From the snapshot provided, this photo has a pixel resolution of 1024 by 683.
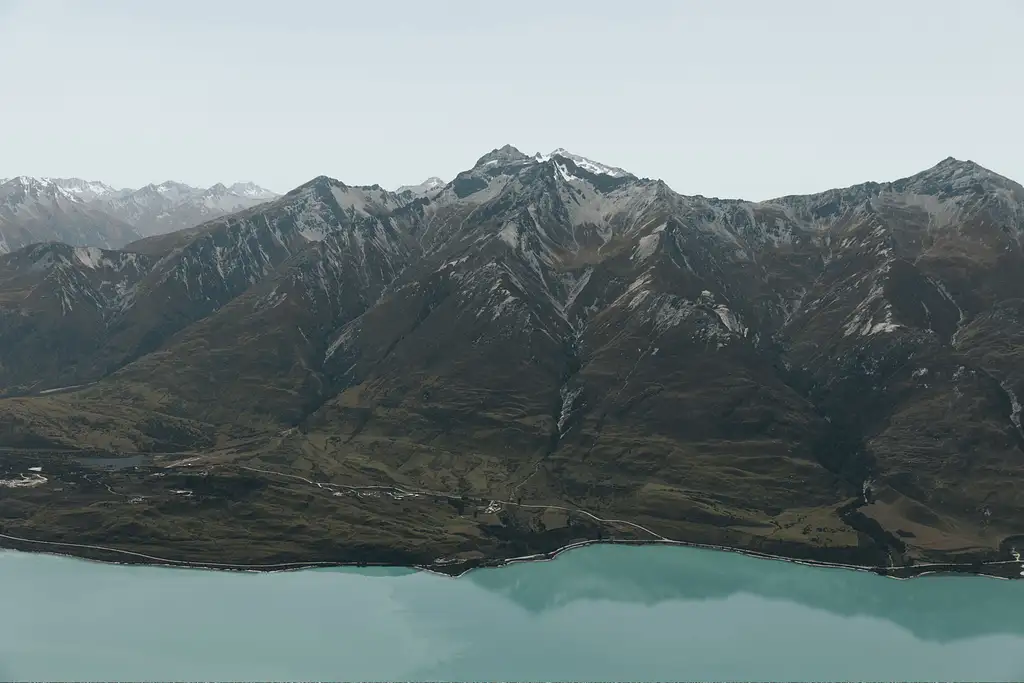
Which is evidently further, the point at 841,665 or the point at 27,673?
the point at 841,665

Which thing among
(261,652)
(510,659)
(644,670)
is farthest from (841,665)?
(261,652)

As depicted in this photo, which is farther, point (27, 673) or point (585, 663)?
point (585, 663)

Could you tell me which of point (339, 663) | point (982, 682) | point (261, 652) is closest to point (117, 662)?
point (261, 652)

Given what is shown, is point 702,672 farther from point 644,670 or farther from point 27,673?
point 27,673

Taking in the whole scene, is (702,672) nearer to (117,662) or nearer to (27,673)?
(117,662)

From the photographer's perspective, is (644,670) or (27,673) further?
(644,670)

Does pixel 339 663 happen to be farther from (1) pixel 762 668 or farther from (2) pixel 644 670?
(1) pixel 762 668

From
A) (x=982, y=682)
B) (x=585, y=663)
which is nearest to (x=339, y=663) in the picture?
(x=585, y=663)

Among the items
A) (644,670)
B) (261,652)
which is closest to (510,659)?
(644,670)
